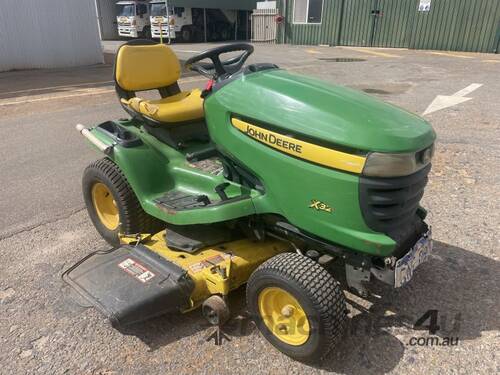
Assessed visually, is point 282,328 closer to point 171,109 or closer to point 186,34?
point 171,109

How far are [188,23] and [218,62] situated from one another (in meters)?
22.1

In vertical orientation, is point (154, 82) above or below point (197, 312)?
above

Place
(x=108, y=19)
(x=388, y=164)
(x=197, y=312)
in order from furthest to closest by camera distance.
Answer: (x=108, y=19) → (x=197, y=312) → (x=388, y=164)

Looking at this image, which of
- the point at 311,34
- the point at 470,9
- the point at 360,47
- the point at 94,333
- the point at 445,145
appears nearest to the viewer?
the point at 94,333

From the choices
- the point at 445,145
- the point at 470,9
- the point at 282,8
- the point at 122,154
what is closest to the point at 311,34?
the point at 282,8

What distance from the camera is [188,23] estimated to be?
2272 cm

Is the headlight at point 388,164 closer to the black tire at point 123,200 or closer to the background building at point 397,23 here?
the black tire at point 123,200

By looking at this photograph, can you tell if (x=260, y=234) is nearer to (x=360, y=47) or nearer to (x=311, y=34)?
(x=360, y=47)

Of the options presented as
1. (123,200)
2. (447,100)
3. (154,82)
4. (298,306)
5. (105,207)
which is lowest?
(447,100)

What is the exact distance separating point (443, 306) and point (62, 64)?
13030 millimetres

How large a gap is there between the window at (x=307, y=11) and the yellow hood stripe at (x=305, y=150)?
18.2 m

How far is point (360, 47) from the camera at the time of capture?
1761 cm

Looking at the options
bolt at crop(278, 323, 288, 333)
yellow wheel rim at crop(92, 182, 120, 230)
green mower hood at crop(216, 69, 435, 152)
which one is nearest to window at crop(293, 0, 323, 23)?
yellow wheel rim at crop(92, 182, 120, 230)

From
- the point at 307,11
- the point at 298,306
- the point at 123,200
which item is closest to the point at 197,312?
the point at 298,306
